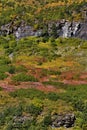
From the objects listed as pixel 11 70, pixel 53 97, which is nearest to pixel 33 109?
pixel 53 97

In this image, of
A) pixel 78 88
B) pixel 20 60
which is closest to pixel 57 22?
pixel 20 60

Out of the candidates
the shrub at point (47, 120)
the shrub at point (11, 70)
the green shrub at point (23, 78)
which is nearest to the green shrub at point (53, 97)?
the shrub at point (47, 120)

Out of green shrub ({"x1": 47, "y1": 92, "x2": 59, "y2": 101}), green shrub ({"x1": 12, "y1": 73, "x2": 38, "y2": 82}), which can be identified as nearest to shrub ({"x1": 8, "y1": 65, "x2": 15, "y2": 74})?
green shrub ({"x1": 12, "y1": 73, "x2": 38, "y2": 82})

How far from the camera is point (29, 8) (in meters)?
104

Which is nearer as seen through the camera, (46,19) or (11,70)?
(11,70)

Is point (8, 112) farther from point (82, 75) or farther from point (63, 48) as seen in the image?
point (63, 48)

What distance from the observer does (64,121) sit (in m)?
38.4

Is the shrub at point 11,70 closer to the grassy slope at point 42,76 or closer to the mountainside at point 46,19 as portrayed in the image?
the grassy slope at point 42,76

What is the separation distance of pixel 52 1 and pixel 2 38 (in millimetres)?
19541

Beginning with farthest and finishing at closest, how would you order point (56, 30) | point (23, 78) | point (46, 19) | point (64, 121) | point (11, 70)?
point (46, 19)
point (56, 30)
point (11, 70)
point (23, 78)
point (64, 121)

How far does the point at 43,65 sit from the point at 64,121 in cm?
3363

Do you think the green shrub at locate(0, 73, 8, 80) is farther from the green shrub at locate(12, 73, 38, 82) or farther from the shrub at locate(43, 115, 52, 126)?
the shrub at locate(43, 115, 52, 126)

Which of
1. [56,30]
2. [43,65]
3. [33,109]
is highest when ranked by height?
[56,30]

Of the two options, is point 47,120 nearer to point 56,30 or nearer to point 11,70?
point 11,70
